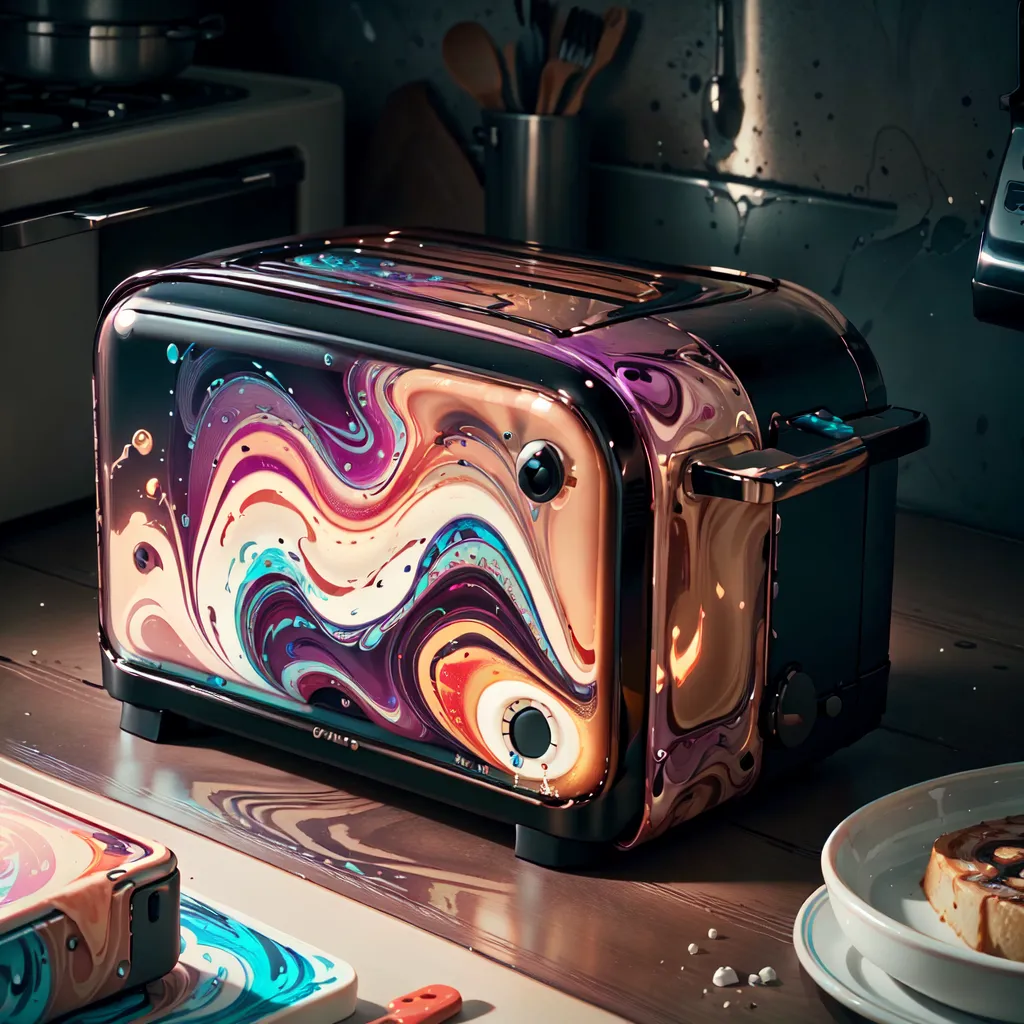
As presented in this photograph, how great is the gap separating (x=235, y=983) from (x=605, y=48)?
A: 97 centimetres

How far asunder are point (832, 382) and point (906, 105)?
0.56 m

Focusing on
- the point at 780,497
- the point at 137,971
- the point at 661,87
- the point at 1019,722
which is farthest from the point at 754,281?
the point at 661,87

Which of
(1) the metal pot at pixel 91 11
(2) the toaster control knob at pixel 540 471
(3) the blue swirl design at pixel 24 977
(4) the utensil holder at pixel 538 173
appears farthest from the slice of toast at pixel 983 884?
(1) the metal pot at pixel 91 11

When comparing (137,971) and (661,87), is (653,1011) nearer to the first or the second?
(137,971)

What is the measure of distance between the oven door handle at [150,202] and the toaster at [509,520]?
14.4 inches

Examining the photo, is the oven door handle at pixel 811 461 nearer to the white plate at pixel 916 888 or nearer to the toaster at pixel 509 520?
the toaster at pixel 509 520

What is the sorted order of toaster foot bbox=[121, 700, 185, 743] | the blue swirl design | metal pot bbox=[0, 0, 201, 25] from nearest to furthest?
1. the blue swirl design
2. toaster foot bbox=[121, 700, 185, 743]
3. metal pot bbox=[0, 0, 201, 25]

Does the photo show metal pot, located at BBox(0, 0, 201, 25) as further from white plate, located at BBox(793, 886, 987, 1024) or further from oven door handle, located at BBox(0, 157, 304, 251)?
white plate, located at BBox(793, 886, 987, 1024)

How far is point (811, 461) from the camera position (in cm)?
84

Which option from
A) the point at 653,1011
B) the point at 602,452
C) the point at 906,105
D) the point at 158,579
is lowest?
the point at 653,1011

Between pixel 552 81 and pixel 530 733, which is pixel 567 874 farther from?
pixel 552 81

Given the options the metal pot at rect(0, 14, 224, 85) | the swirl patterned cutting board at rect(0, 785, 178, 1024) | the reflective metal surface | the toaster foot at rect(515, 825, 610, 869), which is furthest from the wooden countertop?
the metal pot at rect(0, 14, 224, 85)

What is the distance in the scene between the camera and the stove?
1358 millimetres

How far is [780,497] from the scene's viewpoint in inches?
32.0
